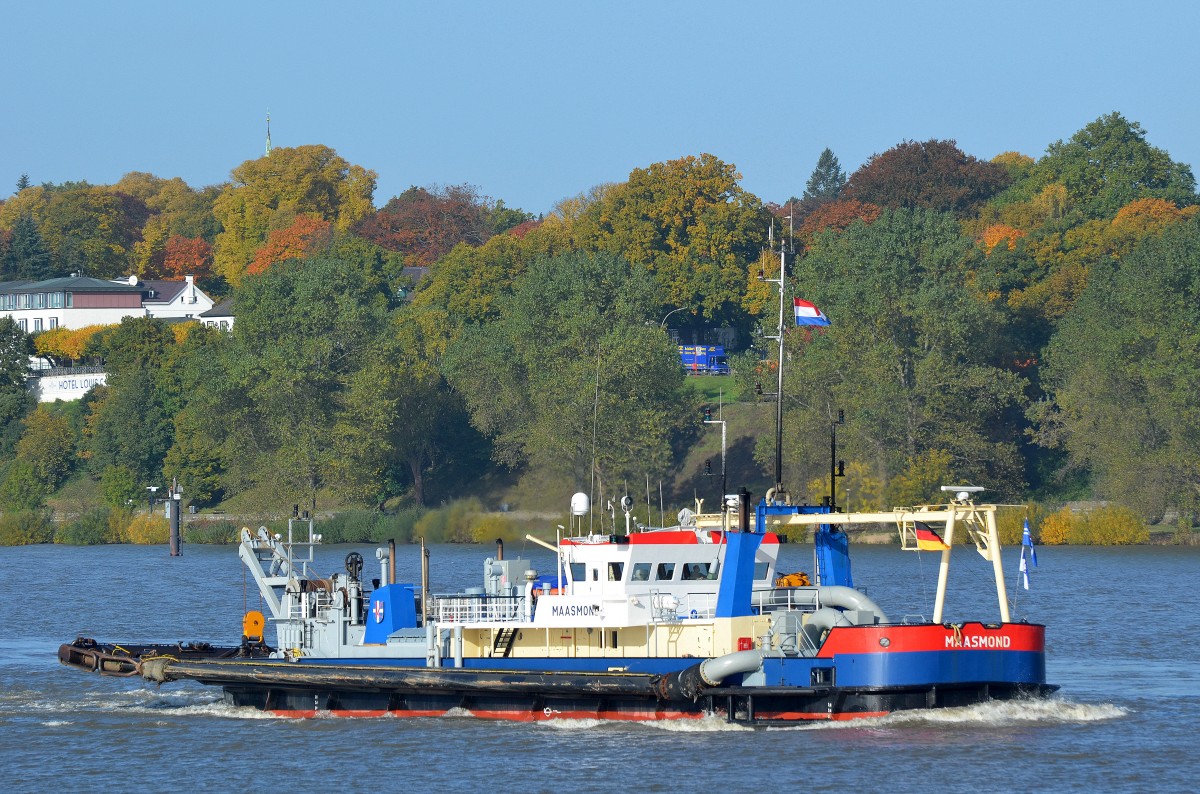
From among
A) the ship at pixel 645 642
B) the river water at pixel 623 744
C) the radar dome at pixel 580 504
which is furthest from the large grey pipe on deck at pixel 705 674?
the radar dome at pixel 580 504

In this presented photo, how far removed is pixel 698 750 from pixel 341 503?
69.3 metres

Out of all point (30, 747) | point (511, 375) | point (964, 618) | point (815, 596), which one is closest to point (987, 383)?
point (511, 375)

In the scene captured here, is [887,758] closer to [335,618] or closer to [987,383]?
[335,618]

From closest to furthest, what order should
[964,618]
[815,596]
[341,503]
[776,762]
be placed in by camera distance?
[776,762] → [815,596] → [964,618] → [341,503]

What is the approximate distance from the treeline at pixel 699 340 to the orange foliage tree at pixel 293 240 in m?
25.6

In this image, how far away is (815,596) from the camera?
36.4m

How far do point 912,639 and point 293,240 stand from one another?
144447 millimetres

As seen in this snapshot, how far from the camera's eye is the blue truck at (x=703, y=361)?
419ft

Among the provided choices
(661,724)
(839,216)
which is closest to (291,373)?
(839,216)

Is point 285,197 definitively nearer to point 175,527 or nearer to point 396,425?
point 396,425

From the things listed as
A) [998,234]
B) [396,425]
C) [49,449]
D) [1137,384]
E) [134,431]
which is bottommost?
[49,449]

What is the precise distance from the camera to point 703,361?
421 feet

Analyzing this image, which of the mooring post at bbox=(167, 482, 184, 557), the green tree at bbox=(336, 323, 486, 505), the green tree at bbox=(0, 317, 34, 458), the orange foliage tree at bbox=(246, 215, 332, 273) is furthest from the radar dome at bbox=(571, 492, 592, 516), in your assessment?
the orange foliage tree at bbox=(246, 215, 332, 273)

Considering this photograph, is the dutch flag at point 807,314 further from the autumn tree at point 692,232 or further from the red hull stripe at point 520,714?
the autumn tree at point 692,232
